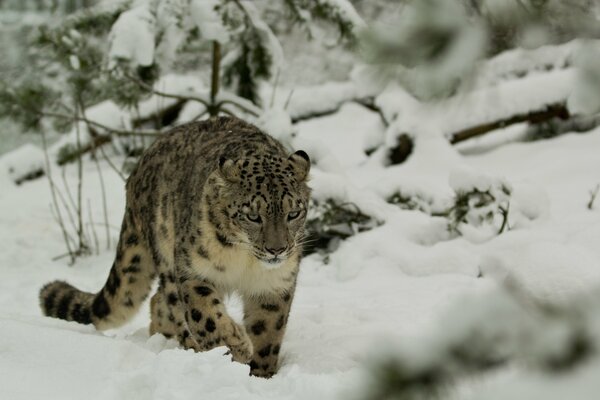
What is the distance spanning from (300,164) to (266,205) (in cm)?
35

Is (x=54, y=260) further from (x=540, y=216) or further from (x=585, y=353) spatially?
(x=585, y=353)

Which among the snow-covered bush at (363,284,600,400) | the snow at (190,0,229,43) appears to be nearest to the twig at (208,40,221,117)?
the snow at (190,0,229,43)

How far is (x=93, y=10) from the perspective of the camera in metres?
8.79

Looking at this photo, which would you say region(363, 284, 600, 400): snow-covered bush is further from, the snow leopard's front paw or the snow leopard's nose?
the snow leopard's front paw

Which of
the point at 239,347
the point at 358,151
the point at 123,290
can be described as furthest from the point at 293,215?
the point at 358,151

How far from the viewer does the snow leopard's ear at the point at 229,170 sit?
498 cm

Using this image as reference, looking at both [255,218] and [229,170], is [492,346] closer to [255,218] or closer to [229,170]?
[255,218]

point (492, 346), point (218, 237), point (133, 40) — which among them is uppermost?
point (492, 346)

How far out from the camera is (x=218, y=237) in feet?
16.4

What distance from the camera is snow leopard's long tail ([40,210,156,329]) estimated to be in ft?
19.5

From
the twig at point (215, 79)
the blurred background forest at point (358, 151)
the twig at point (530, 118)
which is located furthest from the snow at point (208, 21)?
the twig at point (530, 118)

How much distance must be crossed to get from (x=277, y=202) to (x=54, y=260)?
4.05 m

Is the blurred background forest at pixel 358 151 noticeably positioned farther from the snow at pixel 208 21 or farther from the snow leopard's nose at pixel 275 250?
the snow leopard's nose at pixel 275 250

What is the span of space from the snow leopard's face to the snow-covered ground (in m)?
0.61
